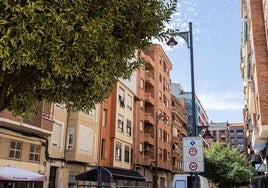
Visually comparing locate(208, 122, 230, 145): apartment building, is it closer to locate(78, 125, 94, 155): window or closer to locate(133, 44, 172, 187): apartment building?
locate(133, 44, 172, 187): apartment building

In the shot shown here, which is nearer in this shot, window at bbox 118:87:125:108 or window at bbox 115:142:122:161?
window at bbox 115:142:122:161

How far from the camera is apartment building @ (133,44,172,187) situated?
42.4 metres

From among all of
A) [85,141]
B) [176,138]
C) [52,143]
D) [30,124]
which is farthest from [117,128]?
[176,138]

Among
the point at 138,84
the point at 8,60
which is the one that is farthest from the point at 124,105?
the point at 8,60

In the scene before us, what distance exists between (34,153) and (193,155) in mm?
15557

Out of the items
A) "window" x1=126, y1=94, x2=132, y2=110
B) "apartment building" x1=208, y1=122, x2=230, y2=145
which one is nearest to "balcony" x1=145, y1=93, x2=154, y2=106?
"window" x1=126, y1=94, x2=132, y2=110

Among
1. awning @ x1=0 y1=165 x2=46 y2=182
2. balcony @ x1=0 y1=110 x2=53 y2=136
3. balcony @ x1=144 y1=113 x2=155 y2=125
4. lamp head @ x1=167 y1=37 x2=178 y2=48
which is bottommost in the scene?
awning @ x1=0 y1=165 x2=46 y2=182

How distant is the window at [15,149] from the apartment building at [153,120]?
18736 millimetres

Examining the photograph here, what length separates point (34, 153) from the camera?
2288cm

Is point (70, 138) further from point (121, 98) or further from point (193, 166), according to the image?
point (193, 166)

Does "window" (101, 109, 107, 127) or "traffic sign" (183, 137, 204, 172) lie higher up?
"window" (101, 109, 107, 127)

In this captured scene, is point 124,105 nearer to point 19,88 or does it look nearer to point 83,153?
point 83,153

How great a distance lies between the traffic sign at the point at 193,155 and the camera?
31.7 feet

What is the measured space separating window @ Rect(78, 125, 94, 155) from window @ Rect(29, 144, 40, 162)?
174 inches
